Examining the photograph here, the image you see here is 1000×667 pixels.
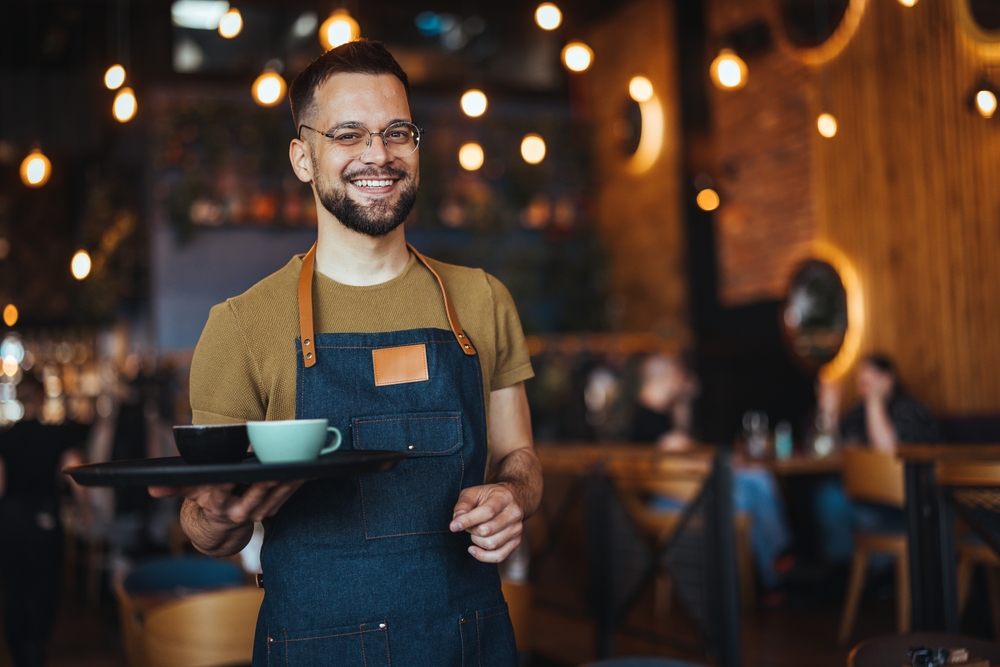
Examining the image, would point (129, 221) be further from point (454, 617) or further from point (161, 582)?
point (454, 617)

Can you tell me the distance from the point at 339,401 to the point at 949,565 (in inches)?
78.4

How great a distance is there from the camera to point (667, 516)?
5.46m

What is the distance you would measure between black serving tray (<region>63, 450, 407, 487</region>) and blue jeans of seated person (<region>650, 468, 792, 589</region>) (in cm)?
467

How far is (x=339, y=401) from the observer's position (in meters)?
1.43

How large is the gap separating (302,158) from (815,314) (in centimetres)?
590

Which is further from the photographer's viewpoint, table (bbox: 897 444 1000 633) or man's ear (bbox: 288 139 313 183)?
table (bbox: 897 444 1000 633)

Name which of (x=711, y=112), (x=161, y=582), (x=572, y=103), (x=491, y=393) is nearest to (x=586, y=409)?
(x=711, y=112)

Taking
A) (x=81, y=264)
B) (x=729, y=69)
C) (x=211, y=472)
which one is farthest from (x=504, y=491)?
(x=81, y=264)

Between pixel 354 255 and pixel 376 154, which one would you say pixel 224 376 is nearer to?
pixel 354 255

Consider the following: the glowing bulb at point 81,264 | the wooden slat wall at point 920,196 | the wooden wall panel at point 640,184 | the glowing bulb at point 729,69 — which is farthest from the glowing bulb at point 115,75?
the wooden wall panel at point 640,184

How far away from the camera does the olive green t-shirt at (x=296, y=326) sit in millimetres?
1416

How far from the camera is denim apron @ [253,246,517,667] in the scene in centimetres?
137

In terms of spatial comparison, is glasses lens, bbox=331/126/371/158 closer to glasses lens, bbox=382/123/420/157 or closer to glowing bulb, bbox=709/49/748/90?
glasses lens, bbox=382/123/420/157

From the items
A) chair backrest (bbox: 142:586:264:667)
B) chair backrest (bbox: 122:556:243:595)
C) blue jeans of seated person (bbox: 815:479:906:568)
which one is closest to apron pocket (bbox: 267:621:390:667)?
chair backrest (bbox: 142:586:264:667)
